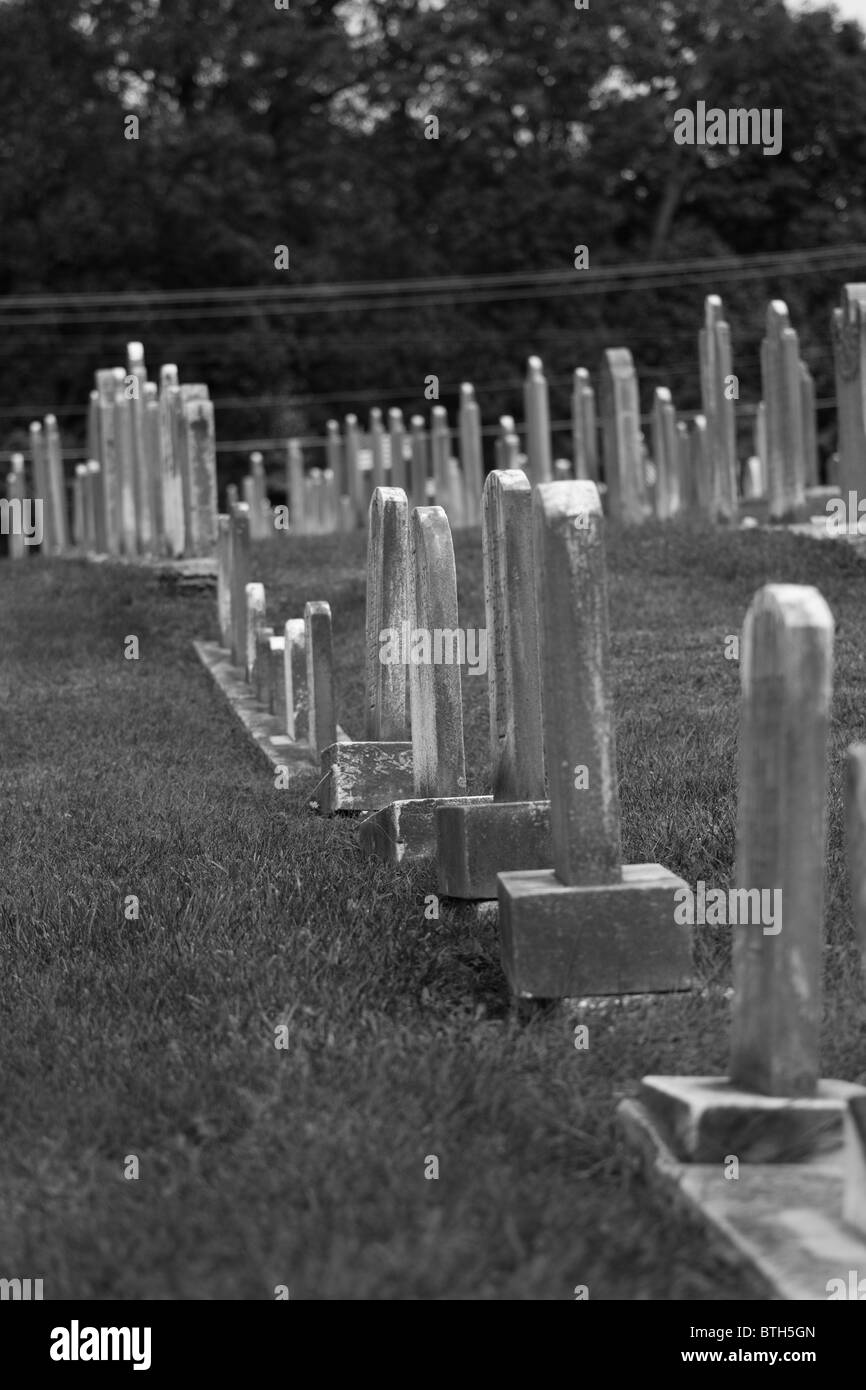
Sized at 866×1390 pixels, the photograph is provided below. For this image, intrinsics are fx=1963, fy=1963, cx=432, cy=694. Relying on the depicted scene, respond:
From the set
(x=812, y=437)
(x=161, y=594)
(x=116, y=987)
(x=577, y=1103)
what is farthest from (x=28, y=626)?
(x=812, y=437)

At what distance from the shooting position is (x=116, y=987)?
5.11 meters

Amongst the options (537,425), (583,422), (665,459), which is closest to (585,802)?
(583,422)

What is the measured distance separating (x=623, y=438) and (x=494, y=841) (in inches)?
590

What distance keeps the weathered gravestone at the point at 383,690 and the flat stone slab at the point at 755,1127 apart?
3.56 m

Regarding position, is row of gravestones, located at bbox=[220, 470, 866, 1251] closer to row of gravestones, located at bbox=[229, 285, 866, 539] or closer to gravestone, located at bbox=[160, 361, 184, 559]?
row of gravestones, located at bbox=[229, 285, 866, 539]

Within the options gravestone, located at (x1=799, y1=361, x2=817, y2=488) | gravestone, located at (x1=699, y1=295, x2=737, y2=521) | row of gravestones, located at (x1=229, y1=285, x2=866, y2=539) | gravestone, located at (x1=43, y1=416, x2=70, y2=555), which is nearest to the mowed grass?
row of gravestones, located at (x1=229, y1=285, x2=866, y2=539)

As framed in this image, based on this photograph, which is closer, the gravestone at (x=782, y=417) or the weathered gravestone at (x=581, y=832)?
the weathered gravestone at (x=581, y=832)

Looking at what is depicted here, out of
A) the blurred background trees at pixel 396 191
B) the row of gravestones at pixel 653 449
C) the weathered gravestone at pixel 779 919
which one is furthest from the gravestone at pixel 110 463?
the blurred background trees at pixel 396 191

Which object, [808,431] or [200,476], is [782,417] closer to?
[200,476]

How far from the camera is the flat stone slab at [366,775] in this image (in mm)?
7477

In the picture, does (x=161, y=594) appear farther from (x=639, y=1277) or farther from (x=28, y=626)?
(x=639, y=1277)

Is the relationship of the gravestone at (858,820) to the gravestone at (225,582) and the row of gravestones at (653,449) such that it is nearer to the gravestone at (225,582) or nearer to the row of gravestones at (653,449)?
the gravestone at (225,582)

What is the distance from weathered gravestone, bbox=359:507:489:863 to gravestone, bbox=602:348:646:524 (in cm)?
1351
